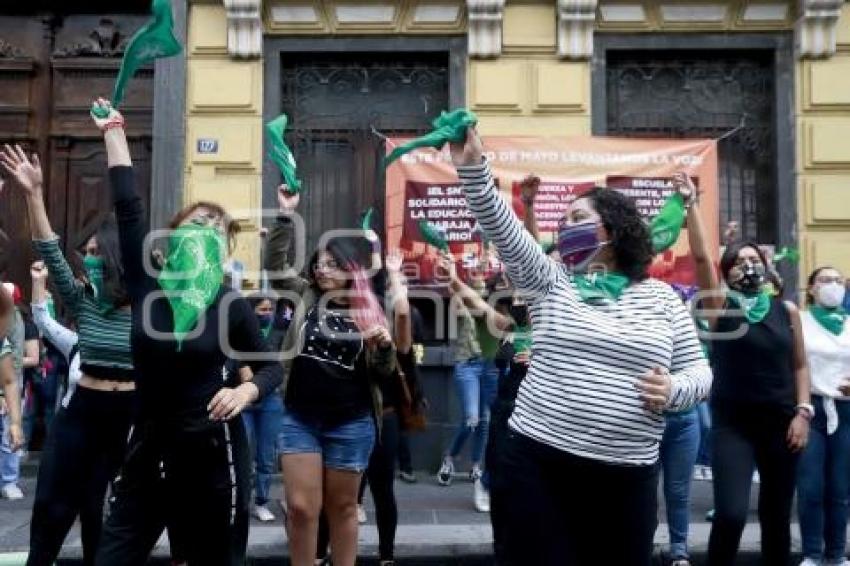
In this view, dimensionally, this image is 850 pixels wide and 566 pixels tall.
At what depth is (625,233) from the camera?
10.8 ft

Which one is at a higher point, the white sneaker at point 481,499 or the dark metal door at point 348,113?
the dark metal door at point 348,113

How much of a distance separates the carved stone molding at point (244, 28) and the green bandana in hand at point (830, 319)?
5.76 m

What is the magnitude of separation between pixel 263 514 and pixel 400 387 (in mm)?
2489

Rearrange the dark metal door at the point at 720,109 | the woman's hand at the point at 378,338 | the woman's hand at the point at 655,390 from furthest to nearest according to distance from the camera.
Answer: the dark metal door at the point at 720,109 < the woman's hand at the point at 378,338 < the woman's hand at the point at 655,390

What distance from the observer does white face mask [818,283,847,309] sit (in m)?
5.92

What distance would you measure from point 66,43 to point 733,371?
7.75 m

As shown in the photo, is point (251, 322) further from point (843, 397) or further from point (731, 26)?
point (731, 26)

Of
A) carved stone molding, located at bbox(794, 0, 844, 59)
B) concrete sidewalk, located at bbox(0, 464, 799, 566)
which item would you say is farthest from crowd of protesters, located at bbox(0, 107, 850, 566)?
carved stone molding, located at bbox(794, 0, 844, 59)

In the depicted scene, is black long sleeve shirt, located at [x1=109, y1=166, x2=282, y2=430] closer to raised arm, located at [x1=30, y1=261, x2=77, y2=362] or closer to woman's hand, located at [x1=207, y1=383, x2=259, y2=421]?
woman's hand, located at [x1=207, y1=383, x2=259, y2=421]

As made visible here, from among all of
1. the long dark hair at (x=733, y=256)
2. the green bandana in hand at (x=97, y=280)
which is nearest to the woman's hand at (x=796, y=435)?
the long dark hair at (x=733, y=256)

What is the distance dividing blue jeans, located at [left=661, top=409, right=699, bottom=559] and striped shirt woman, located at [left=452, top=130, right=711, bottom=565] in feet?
9.03

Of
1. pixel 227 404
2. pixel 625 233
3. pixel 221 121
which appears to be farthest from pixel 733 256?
pixel 221 121

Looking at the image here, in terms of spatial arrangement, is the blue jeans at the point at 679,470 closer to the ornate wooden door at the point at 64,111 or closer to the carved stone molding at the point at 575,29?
the carved stone molding at the point at 575,29

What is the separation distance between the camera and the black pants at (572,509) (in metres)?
3.09
